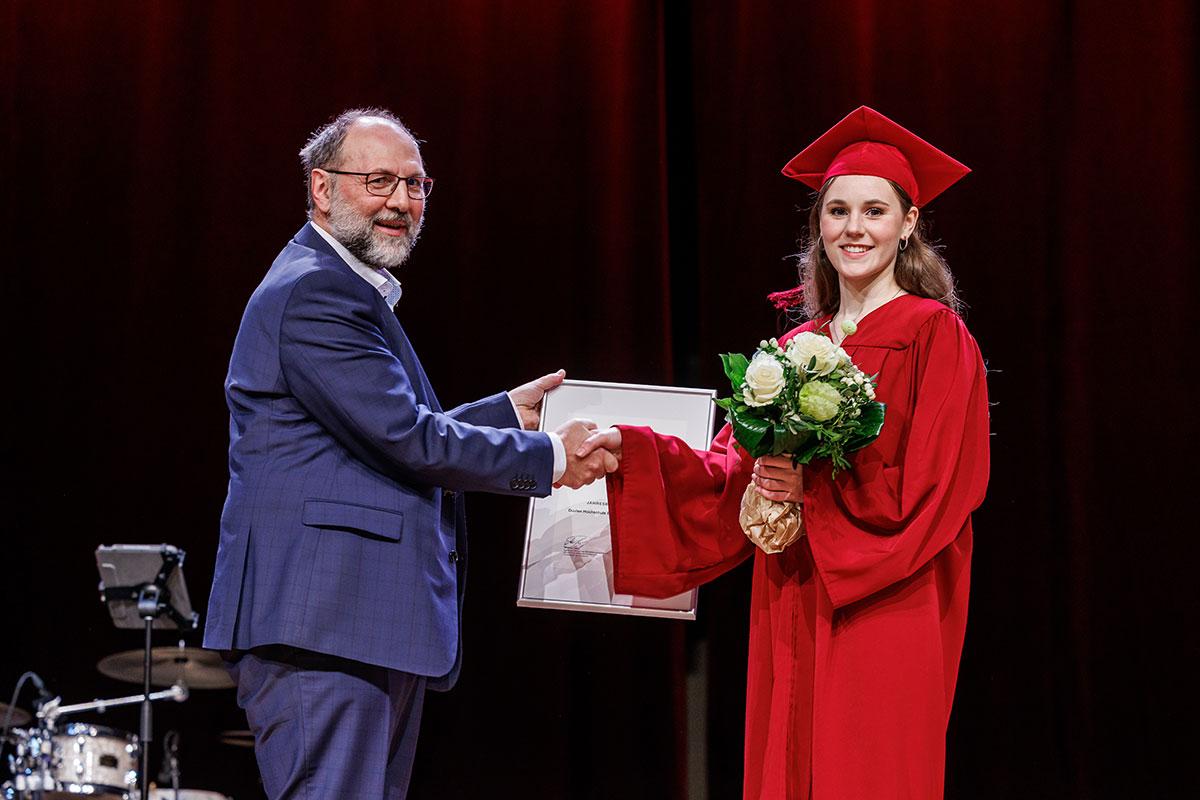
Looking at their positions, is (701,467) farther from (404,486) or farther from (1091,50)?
(1091,50)

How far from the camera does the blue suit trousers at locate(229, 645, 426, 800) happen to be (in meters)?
2.68

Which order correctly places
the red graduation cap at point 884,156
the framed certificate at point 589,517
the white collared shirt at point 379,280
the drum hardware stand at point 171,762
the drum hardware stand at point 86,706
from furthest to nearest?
1. the drum hardware stand at point 171,762
2. the drum hardware stand at point 86,706
3. the framed certificate at point 589,517
4. the white collared shirt at point 379,280
5. the red graduation cap at point 884,156


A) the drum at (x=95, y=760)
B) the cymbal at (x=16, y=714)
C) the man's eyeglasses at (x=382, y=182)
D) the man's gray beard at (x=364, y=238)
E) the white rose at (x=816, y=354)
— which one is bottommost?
the drum at (x=95, y=760)

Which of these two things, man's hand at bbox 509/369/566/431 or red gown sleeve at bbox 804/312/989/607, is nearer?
red gown sleeve at bbox 804/312/989/607

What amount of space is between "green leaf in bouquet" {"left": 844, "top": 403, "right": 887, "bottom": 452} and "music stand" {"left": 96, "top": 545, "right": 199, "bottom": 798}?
2.20 metres

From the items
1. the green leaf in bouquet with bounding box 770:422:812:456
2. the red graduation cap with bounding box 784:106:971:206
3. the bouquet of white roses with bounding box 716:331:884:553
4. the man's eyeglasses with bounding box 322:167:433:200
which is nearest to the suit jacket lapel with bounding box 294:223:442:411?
the man's eyeglasses with bounding box 322:167:433:200

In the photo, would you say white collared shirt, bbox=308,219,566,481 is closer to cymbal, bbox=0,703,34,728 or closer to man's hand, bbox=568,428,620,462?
man's hand, bbox=568,428,620,462

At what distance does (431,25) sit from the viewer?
4.88 metres

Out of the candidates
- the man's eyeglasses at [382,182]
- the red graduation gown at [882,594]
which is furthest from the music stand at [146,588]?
the red graduation gown at [882,594]

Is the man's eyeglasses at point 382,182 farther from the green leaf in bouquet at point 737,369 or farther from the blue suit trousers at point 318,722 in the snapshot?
the blue suit trousers at point 318,722

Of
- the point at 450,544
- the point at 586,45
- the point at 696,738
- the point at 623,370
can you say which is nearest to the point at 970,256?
the point at 623,370

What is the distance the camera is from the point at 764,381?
2.62 metres

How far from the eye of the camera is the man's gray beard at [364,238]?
3.12m

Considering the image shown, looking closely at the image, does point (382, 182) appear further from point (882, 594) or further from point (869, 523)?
point (882, 594)
